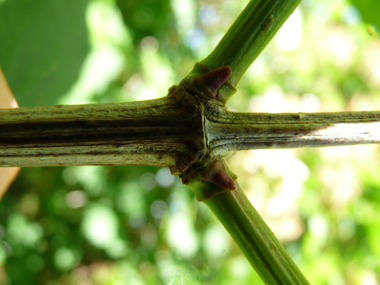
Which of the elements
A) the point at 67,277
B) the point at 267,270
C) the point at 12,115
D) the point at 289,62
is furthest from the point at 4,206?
the point at 289,62

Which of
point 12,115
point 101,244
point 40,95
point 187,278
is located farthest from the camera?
point 101,244

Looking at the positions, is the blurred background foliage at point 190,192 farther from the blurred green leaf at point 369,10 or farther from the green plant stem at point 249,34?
the green plant stem at point 249,34

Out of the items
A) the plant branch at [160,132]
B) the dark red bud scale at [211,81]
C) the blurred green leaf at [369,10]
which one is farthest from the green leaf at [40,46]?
the blurred green leaf at [369,10]

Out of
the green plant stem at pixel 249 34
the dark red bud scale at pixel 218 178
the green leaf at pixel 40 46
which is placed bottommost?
the dark red bud scale at pixel 218 178

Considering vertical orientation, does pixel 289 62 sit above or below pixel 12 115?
above

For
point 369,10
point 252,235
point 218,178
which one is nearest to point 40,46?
point 218,178

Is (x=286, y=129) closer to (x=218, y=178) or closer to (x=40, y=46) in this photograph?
(x=218, y=178)

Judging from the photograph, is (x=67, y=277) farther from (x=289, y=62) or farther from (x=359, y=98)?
(x=359, y=98)
